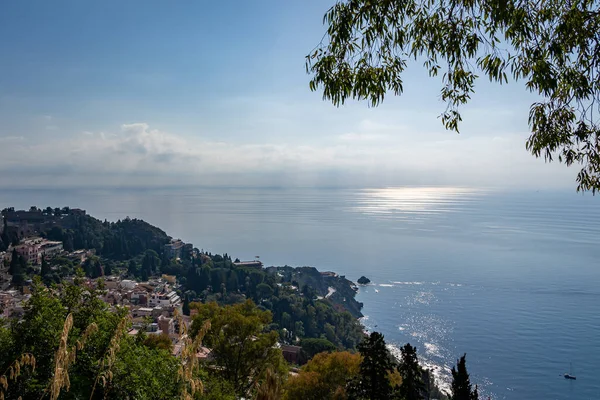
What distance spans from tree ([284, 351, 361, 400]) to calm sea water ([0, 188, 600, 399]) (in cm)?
1267

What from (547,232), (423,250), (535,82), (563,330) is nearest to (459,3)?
(535,82)

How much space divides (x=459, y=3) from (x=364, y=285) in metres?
36.4

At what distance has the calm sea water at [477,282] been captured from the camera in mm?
19658

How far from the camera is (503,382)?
1786 cm

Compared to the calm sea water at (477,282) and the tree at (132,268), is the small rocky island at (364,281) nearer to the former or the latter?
the calm sea water at (477,282)

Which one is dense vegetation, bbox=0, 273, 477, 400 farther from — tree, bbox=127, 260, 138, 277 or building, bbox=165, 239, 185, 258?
building, bbox=165, 239, 185, 258

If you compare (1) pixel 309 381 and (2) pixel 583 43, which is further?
(1) pixel 309 381

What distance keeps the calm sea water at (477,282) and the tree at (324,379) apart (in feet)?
41.6

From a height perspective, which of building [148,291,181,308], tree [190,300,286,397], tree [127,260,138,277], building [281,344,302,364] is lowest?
tree [127,260,138,277]

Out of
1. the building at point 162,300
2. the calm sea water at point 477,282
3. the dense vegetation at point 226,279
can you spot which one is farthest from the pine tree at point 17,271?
the calm sea water at point 477,282

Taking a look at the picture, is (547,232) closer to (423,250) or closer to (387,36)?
(423,250)

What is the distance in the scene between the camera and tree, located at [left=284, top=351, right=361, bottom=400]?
7629 millimetres

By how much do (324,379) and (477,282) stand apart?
99.4ft

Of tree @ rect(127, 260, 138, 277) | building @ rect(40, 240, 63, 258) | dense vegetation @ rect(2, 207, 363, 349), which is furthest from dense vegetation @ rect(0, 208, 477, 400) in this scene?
building @ rect(40, 240, 63, 258)
